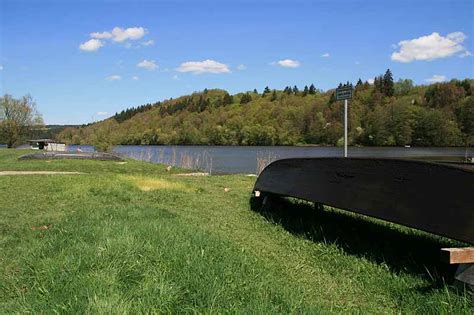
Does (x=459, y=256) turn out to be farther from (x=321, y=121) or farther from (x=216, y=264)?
(x=321, y=121)

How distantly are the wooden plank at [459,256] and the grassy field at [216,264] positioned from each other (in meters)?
0.26

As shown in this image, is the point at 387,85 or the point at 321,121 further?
the point at 387,85

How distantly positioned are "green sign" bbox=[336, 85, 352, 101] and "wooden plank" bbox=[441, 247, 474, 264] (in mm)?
5201

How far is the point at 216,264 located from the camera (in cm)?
448

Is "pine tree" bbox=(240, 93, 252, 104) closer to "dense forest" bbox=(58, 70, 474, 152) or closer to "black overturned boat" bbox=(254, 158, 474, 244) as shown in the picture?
"dense forest" bbox=(58, 70, 474, 152)

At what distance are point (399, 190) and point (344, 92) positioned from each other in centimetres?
414

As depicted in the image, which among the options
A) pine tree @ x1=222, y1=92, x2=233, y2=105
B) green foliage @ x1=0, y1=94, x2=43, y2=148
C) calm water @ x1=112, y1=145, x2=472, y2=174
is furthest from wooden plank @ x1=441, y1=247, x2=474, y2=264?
pine tree @ x1=222, y1=92, x2=233, y2=105

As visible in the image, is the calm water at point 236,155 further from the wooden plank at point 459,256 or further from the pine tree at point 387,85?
the pine tree at point 387,85

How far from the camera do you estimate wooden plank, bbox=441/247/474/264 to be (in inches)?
164

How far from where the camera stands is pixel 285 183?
28.0 ft

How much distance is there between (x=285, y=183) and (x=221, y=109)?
14828 centimetres

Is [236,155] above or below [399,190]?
below

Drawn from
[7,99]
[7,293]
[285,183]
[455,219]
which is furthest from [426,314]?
[7,99]

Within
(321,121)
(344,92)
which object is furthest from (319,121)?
(344,92)
